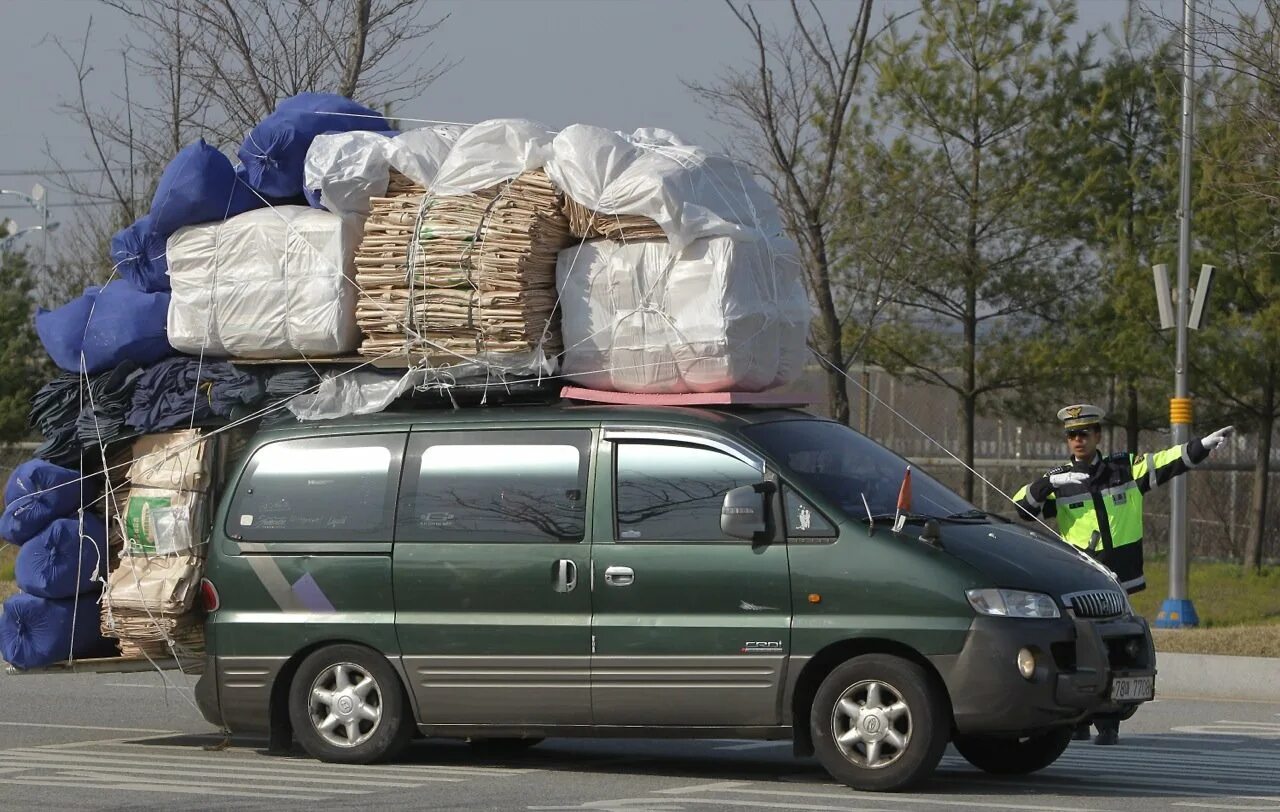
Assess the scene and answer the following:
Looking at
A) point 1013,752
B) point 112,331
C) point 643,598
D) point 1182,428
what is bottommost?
point 1013,752

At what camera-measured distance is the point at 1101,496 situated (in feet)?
37.0

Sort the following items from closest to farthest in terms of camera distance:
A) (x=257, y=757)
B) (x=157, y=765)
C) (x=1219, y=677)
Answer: (x=157, y=765), (x=257, y=757), (x=1219, y=677)

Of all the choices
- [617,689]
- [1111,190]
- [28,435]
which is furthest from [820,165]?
[28,435]

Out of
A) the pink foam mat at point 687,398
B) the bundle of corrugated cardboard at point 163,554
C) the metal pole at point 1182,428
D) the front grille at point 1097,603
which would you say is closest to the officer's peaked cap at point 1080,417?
the pink foam mat at point 687,398

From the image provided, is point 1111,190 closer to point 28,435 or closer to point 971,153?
point 971,153

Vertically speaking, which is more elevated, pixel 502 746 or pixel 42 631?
pixel 42 631

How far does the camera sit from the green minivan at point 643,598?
28.6ft

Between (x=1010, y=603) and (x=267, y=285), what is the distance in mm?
4321

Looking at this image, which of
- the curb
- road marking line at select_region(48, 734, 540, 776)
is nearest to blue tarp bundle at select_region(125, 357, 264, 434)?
road marking line at select_region(48, 734, 540, 776)

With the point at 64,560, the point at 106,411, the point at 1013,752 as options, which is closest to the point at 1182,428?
the point at 1013,752

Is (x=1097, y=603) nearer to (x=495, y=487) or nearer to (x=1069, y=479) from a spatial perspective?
(x=1069, y=479)

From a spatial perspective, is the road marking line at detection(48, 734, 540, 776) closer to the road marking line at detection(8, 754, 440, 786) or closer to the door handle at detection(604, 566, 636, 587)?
the road marking line at detection(8, 754, 440, 786)

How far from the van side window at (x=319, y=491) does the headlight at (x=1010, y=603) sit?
301cm

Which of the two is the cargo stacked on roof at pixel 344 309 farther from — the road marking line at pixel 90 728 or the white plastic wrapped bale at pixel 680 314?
the road marking line at pixel 90 728
